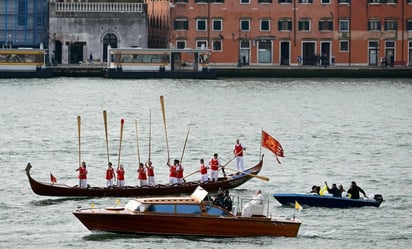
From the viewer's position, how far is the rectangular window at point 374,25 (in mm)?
118250

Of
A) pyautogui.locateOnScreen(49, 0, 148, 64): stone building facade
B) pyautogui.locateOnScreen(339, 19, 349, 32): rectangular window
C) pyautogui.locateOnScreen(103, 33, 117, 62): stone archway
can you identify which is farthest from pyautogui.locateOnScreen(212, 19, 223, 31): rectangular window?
pyautogui.locateOnScreen(339, 19, 349, 32): rectangular window

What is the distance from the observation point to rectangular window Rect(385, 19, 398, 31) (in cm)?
11856

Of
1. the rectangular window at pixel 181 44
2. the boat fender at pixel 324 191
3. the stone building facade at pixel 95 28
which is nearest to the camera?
the boat fender at pixel 324 191

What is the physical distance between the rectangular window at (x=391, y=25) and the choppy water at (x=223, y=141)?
6.77 meters

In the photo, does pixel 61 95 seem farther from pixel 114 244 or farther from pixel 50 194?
pixel 114 244

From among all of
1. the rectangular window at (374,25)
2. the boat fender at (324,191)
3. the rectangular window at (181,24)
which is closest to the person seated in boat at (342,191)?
the boat fender at (324,191)

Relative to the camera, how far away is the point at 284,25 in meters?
118

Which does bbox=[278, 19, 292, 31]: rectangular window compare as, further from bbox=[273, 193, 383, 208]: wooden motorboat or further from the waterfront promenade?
bbox=[273, 193, 383, 208]: wooden motorboat

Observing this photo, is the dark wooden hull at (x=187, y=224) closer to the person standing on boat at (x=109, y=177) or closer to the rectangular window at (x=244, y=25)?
the person standing on boat at (x=109, y=177)

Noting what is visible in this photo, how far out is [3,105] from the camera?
89.8 metres

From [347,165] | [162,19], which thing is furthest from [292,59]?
[347,165]

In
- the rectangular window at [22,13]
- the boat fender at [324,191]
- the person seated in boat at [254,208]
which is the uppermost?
the rectangular window at [22,13]

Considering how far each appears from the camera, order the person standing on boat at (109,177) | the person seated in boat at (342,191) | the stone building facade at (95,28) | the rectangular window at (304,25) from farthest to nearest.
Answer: the rectangular window at (304,25) → the stone building facade at (95,28) → the person standing on boat at (109,177) → the person seated in boat at (342,191)

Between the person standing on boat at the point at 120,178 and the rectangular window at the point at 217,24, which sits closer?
the person standing on boat at the point at 120,178
